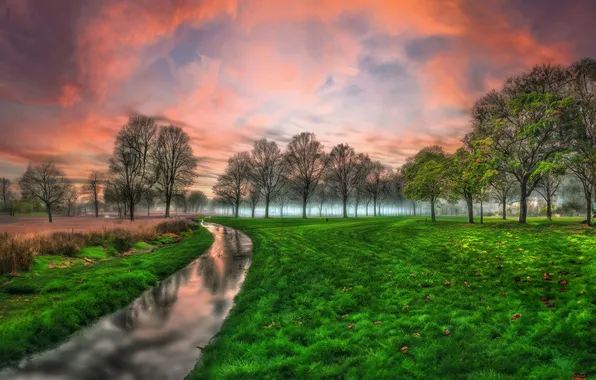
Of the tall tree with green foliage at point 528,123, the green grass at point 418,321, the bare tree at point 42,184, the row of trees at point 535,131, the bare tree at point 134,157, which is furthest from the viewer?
the bare tree at point 42,184

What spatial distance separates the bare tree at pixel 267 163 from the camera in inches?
2451

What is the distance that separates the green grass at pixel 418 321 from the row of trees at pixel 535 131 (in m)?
16.7

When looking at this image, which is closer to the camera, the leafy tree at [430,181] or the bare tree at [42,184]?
the leafy tree at [430,181]

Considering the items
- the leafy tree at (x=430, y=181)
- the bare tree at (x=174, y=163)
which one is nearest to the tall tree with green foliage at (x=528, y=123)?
the leafy tree at (x=430, y=181)

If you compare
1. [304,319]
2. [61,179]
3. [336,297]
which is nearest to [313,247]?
[336,297]

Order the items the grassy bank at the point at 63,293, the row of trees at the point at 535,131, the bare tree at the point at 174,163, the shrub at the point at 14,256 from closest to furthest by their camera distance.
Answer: the grassy bank at the point at 63,293, the shrub at the point at 14,256, the row of trees at the point at 535,131, the bare tree at the point at 174,163

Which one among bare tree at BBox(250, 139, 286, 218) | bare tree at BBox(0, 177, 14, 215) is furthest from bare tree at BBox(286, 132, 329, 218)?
bare tree at BBox(0, 177, 14, 215)

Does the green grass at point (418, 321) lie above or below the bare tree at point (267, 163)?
below

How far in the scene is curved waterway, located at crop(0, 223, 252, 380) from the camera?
545 centimetres

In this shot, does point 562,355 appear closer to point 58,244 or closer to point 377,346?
point 377,346

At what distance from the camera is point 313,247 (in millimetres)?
19125

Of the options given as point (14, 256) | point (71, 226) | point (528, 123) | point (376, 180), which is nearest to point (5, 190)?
point (71, 226)

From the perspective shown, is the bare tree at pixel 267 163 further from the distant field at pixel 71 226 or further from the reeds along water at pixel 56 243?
the reeds along water at pixel 56 243

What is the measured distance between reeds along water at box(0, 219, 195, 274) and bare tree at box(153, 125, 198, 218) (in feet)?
84.8
